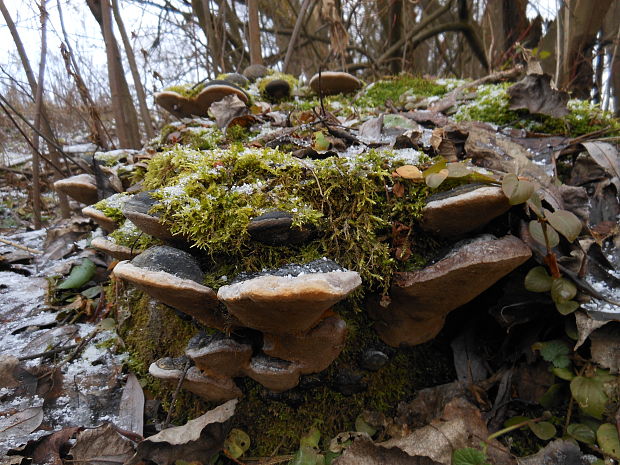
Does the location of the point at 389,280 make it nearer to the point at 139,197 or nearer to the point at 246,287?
the point at 246,287

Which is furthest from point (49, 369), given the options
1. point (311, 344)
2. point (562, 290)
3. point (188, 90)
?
point (188, 90)

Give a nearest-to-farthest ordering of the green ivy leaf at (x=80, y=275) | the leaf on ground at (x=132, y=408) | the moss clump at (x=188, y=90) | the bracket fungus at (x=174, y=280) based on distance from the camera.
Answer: the bracket fungus at (x=174, y=280)
the leaf on ground at (x=132, y=408)
the green ivy leaf at (x=80, y=275)
the moss clump at (x=188, y=90)

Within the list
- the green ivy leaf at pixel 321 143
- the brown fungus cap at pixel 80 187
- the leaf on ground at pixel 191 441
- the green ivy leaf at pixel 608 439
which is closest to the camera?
the green ivy leaf at pixel 608 439

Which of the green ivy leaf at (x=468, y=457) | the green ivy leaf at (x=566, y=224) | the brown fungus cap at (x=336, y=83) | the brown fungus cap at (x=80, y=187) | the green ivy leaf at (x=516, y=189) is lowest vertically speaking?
the green ivy leaf at (x=468, y=457)

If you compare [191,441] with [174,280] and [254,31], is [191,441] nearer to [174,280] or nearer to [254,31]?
[174,280]

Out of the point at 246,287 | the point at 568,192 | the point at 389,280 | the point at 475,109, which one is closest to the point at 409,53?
the point at 475,109

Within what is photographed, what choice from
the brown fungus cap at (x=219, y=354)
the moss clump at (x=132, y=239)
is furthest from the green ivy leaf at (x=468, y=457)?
the moss clump at (x=132, y=239)

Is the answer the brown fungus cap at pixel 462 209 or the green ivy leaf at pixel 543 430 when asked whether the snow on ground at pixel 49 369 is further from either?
the green ivy leaf at pixel 543 430
